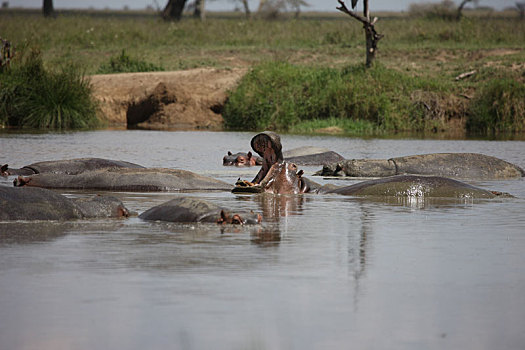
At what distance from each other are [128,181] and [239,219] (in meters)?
3.17

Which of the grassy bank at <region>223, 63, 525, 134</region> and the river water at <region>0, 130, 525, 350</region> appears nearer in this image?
the river water at <region>0, 130, 525, 350</region>

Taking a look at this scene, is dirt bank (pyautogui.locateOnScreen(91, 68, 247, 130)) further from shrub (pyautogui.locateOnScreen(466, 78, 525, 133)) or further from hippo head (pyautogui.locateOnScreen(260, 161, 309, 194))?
hippo head (pyautogui.locateOnScreen(260, 161, 309, 194))

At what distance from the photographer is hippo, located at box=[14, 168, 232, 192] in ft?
33.8

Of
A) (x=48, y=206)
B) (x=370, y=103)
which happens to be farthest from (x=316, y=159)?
(x=370, y=103)

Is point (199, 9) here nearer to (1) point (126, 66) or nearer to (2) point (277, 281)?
(1) point (126, 66)

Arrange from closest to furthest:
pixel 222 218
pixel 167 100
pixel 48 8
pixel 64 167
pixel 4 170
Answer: pixel 222 218 → pixel 4 170 → pixel 64 167 → pixel 167 100 → pixel 48 8

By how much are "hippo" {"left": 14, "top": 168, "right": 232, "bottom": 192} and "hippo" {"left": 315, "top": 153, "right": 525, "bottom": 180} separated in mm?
2712

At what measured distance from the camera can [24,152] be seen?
15.7 meters

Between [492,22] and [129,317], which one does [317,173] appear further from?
[492,22]

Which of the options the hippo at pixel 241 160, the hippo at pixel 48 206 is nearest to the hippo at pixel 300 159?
the hippo at pixel 241 160

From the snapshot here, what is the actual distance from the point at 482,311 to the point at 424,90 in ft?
67.7

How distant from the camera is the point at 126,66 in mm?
30844

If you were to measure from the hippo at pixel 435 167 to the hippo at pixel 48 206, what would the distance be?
5.33 m

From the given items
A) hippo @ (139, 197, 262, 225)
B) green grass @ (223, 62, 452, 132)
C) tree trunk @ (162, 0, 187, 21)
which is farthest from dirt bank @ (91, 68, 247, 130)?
tree trunk @ (162, 0, 187, 21)
